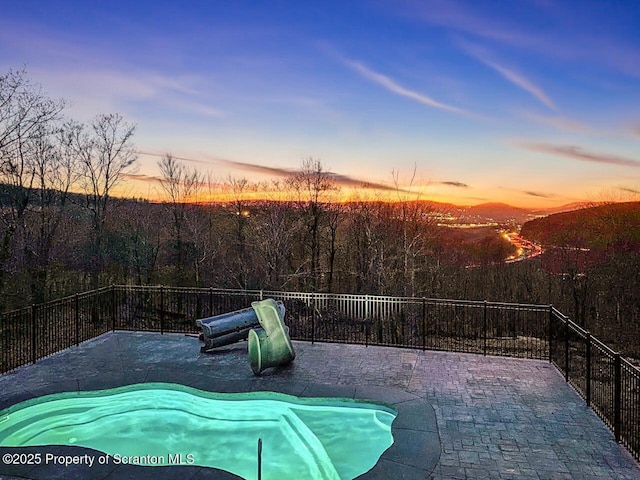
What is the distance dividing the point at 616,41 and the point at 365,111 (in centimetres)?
828

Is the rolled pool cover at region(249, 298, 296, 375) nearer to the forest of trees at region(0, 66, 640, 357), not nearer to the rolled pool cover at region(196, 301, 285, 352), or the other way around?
the rolled pool cover at region(196, 301, 285, 352)

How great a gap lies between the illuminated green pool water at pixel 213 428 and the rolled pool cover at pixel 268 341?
1014 millimetres

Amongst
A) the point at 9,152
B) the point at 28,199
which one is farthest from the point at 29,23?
the point at 28,199

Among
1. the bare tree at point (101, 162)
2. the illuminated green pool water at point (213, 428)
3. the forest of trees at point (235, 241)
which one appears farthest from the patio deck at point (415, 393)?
the bare tree at point (101, 162)

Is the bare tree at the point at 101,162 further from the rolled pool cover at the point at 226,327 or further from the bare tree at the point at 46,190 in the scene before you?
the rolled pool cover at the point at 226,327

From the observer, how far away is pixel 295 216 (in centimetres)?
2423

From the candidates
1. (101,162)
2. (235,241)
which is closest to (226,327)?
(101,162)

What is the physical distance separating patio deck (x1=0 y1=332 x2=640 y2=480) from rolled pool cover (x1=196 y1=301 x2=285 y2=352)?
0.31 metres

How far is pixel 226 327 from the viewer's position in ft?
30.9

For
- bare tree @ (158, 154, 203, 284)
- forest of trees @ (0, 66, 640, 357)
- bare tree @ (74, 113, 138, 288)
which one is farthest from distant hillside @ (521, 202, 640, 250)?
bare tree @ (74, 113, 138, 288)

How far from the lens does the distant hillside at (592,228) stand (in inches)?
839

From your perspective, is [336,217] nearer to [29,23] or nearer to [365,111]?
[365,111]

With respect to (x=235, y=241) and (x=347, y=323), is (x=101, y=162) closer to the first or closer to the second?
(x=235, y=241)

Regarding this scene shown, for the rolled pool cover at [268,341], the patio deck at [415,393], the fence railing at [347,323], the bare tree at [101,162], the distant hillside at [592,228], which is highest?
the bare tree at [101,162]
